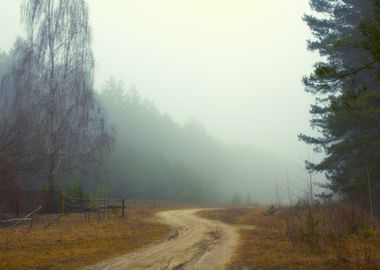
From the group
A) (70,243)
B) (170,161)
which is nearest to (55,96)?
(70,243)

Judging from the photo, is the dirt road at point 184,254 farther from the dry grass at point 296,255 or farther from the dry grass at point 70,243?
the dry grass at point 70,243

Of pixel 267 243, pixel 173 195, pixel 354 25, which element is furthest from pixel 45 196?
pixel 173 195

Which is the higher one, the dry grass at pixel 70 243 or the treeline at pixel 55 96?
the treeline at pixel 55 96

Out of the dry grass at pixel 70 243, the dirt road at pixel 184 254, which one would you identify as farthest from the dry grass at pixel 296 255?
the dry grass at pixel 70 243

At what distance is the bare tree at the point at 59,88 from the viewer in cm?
2812

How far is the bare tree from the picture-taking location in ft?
92.3

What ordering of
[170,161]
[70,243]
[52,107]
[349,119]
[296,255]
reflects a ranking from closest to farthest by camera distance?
[296,255] < [70,243] < [349,119] < [52,107] < [170,161]

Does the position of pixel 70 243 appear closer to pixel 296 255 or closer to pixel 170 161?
pixel 296 255

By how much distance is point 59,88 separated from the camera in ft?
93.8

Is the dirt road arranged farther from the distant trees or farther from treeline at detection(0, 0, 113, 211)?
treeline at detection(0, 0, 113, 211)

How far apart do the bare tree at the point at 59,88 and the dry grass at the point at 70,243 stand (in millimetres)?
7496

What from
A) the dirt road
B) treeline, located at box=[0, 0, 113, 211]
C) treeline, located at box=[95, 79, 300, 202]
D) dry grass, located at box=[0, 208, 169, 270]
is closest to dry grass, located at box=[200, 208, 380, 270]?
the dirt road

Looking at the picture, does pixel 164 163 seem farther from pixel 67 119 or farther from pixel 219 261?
pixel 219 261

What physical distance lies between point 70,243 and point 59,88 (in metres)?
15.4
